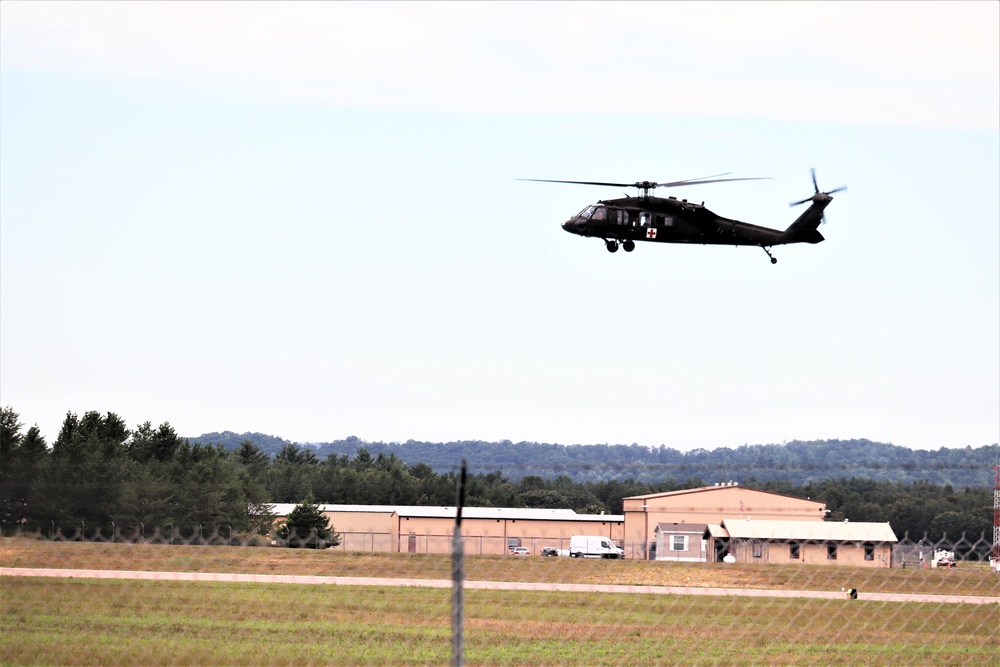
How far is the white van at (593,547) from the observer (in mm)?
79375

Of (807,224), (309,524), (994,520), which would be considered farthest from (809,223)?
(309,524)

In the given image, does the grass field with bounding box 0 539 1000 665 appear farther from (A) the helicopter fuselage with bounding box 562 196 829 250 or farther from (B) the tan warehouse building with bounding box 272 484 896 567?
(B) the tan warehouse building with bounding box 272 484 896 567

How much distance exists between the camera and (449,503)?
277 feet

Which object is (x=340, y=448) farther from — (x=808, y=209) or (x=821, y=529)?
(x=808, y=209)

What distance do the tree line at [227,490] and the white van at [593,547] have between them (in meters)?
3.74

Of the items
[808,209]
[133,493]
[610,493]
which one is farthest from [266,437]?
[808,209]

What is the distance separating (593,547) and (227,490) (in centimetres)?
2566

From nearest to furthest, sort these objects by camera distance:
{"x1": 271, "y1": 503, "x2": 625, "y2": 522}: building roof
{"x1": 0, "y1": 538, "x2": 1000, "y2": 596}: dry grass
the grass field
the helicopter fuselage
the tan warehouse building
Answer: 1. the grass field
2. {"x1": 0, "y1": 538, "x2": 1000, "y2": 596}: dry grass
3. the helicopter fuselage
4. the tan warehouse building
5. {"x1": 271, "y1": 503, "x2": 625, "y2": 522}: building roof

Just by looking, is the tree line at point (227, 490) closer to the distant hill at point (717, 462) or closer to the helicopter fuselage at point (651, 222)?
the distant hill at point (717, 462)

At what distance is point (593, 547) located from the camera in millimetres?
80375

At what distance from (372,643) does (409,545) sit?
6055 cm

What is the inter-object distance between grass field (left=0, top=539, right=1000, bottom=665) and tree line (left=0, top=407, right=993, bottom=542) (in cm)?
291

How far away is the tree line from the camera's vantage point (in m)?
38.9

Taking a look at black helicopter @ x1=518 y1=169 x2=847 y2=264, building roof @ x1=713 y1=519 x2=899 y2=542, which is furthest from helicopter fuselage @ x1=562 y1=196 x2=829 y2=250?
building roof @ x1=713 y1=519 x2=899 y2=542
